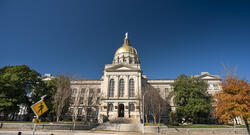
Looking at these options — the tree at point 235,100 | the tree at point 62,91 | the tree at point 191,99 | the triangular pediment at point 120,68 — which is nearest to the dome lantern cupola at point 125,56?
the triangular pediment at point 120,68

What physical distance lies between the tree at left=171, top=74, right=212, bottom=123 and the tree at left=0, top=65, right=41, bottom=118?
116 ft

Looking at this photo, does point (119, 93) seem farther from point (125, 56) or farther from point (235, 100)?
point (235, 100)

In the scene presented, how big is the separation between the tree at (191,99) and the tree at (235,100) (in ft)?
A: 59.2

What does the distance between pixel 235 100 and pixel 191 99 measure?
19928mm

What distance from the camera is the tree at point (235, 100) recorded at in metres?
13.9

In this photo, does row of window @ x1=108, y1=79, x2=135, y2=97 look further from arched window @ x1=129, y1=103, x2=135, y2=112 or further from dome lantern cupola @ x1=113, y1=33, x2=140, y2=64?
→ dome lantern cupola @ x1=113, y1=33, x2=140, y2=64

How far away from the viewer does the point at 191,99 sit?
3328 centimetres

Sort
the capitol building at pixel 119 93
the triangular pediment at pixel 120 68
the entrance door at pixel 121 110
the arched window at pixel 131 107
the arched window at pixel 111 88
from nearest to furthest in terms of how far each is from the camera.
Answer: the capitol building at pixel 119 93, the arched window at pixel 131 107, the entrance door at pixel 121 110, the arched window at pixel 111 88, the triangular pediment at pixel 120 68

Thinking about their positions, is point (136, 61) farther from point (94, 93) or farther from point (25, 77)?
point (25, 77)

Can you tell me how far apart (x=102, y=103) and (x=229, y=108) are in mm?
32097

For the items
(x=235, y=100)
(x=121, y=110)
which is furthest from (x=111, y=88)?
(x=235, y=100)

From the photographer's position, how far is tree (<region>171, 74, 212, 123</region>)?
105 ft

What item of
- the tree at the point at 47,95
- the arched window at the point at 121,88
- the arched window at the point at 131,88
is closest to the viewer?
the tree at the point at 47,95

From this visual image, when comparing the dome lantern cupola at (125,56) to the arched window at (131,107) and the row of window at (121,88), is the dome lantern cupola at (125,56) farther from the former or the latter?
the arched window at (131,107)
